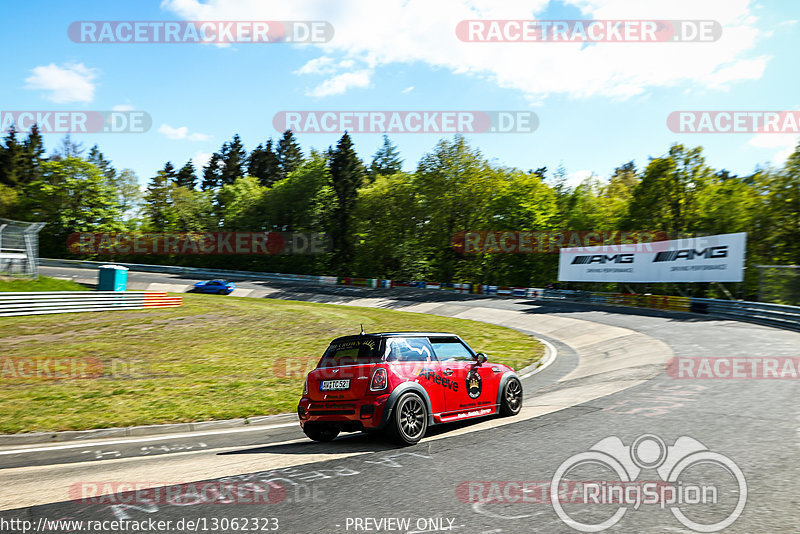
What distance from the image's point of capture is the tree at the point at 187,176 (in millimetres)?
111125

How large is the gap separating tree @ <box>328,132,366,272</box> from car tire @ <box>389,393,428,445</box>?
196 feet

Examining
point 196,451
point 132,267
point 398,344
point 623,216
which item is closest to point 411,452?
point 398,344

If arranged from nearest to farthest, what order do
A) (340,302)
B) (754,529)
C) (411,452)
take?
(754,529), (411,452), (340,302)

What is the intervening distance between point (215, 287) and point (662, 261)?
33069 mm

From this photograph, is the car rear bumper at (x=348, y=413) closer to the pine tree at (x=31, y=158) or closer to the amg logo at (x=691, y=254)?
the amg logo at (x=691, y=254)

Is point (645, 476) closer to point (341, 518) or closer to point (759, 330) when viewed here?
point (341, 518)

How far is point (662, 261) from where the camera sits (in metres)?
34.1

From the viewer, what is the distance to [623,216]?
169 ft

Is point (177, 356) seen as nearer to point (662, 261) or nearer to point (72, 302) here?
point (72, 302)

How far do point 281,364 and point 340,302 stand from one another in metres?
25.9

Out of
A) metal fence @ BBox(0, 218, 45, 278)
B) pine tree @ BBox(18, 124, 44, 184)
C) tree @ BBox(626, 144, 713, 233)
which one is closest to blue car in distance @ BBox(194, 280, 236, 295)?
metal fence @ BBox(0, 218, 45, 278)

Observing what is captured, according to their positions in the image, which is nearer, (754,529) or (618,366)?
(754,529)

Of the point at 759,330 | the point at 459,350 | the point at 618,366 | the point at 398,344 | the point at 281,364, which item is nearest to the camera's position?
the point at 398,344

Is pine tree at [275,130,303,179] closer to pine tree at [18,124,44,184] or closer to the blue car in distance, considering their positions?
pine tree at [18,124,44,184]
